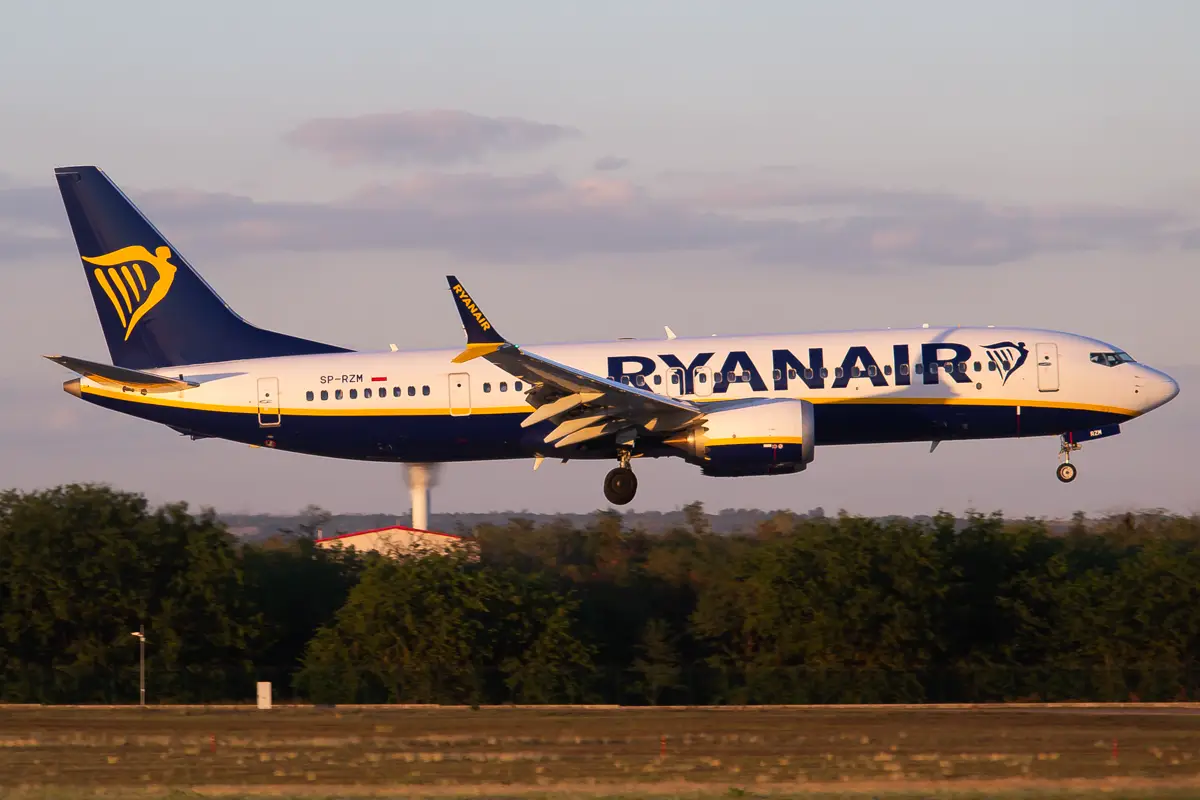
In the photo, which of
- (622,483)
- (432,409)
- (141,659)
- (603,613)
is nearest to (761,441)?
(622,483)

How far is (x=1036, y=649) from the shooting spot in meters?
58.1

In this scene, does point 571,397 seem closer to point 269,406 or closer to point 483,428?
point 483,428

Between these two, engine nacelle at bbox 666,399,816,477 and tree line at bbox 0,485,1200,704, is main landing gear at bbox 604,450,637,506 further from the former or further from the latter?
tree line at bbox 0,485,1200,704

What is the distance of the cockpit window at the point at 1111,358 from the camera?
145 feet

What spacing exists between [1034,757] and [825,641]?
27.1 m

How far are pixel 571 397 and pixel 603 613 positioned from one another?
20.0 metres

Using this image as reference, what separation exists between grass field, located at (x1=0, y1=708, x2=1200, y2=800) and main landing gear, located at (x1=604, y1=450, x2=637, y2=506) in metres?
6.04

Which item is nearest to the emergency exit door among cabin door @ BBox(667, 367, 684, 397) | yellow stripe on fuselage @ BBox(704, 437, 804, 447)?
yellow stripe on fuselage @ BBox(704, 437, 804, 447)

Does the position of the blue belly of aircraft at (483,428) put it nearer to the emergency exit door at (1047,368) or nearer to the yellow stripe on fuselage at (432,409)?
the yellow stripe on fuselage at (432,409)

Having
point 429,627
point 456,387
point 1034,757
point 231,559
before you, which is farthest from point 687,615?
point 1034,757

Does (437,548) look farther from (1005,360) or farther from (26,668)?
(1005,360)

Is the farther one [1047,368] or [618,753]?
[1047,368]

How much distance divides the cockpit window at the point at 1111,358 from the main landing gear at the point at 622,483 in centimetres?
1279

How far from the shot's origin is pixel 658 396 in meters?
42.6
